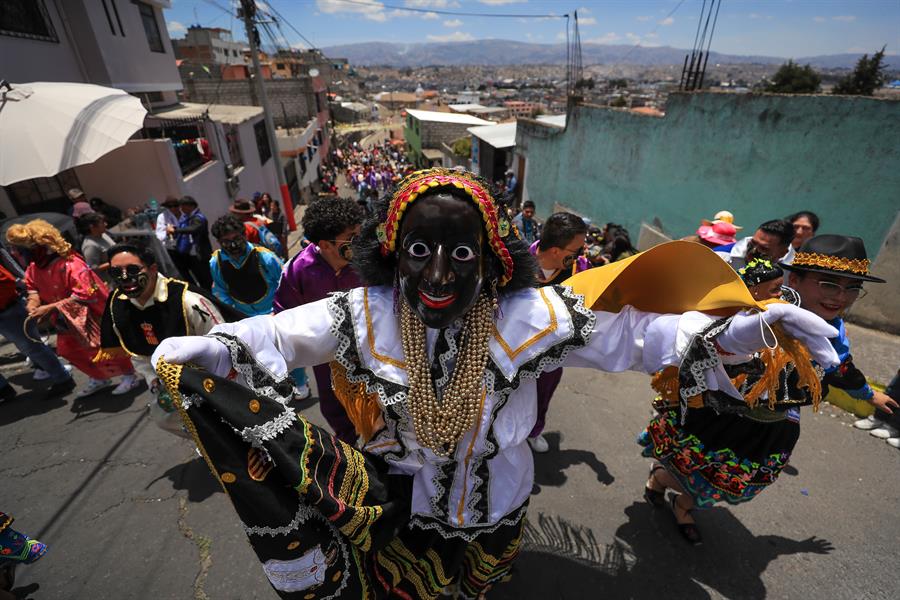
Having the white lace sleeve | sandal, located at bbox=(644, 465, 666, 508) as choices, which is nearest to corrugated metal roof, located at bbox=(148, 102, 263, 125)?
the white lace sleeve

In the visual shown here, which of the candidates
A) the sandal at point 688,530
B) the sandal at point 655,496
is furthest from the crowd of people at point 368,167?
the sandal at point 688,530

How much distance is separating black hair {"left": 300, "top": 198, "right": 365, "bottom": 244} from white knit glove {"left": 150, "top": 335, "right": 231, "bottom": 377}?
143 cm

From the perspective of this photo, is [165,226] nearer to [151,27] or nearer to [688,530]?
[688,530]

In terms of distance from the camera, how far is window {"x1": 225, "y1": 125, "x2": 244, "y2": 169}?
11403 mm

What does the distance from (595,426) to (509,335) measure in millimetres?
2582

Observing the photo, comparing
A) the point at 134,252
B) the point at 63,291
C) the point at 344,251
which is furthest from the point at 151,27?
the point at 344,251

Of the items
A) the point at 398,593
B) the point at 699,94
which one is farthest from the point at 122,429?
the point at 699,94

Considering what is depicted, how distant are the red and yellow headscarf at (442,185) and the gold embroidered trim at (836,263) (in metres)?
1.49

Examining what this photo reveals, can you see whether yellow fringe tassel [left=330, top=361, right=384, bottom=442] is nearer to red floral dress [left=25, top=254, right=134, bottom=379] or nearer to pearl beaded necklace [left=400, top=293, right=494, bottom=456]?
pearl beaded necklace [left=400, top=293, right=494, bottom=456]

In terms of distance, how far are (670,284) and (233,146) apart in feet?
43.4

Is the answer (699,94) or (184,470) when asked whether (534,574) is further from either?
(699,94)

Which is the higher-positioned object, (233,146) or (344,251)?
(344,251)

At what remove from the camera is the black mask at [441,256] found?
1.35 metres

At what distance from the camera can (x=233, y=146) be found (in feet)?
38.9
